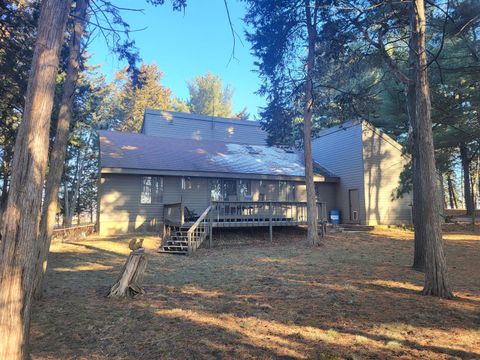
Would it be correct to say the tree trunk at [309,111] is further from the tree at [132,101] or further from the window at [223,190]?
the tree at [132,101]

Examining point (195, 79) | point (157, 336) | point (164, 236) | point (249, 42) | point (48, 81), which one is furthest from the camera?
point (195, 79)

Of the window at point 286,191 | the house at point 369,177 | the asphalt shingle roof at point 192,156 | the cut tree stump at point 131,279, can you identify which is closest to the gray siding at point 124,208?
the asphalt shingle roof at point 192,156

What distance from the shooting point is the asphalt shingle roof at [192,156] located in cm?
1733

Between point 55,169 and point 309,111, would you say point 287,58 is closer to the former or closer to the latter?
point 309,111

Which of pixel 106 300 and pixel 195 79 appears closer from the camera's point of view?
pixel 106 300

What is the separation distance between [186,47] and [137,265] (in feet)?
21.3

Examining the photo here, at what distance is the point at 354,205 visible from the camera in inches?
782

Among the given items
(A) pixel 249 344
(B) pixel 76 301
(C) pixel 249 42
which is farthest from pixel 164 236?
(A) pixel 249 344

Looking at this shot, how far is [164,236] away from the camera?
13.8 metres

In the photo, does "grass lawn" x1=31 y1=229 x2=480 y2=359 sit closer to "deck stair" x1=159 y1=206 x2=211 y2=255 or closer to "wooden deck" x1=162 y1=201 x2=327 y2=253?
"deck stair" x1=159 y1=206 x2=211 y2=255

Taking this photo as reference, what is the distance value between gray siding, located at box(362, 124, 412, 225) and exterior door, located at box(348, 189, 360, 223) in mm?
631

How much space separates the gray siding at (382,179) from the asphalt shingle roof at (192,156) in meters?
2.62

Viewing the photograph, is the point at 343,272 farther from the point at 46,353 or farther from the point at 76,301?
the point at 46,353

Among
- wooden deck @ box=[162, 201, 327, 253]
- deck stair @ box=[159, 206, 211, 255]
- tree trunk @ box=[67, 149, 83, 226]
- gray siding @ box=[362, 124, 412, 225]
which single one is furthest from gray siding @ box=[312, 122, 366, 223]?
tree trunk @ box=[67, 149, 83, 226]
